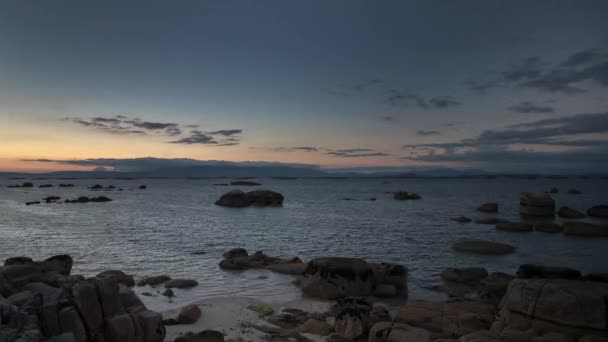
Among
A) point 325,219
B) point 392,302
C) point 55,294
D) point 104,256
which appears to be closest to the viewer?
point 55,294

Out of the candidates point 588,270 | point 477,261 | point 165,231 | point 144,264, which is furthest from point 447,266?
point 165,231

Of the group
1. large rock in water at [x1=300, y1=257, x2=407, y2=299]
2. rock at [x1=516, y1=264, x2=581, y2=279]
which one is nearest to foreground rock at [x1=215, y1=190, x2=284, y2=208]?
large rock in water at [x1=300, y1=257, x2=407, y2=299]

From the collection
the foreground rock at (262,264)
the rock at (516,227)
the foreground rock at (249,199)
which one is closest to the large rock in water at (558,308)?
the foreground rock at (262,264)

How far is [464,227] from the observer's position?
164 ft

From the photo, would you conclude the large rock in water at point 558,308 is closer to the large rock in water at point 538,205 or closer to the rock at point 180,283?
the rock at point 180,283

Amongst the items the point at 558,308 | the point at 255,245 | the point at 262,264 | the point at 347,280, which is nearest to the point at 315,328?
the point at 347,280

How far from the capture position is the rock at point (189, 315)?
15288 mm

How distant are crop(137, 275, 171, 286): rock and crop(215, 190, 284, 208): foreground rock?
60718 millimetres

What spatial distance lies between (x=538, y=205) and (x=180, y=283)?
63.3m

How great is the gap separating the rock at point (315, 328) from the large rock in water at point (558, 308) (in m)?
6.12

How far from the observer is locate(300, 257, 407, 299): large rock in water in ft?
65.1

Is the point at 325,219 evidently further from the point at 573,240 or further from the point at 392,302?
the point at 392,302

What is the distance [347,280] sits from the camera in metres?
20.1

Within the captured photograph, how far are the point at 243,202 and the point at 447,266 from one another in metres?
61.3
